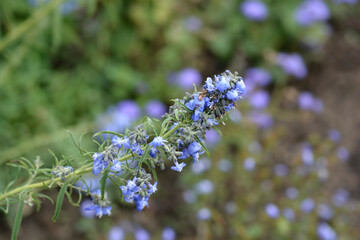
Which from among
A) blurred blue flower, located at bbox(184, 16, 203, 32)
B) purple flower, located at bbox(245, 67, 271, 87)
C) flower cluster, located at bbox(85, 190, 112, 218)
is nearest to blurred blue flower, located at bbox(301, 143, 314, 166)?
purple flower, located at bbox(245, 67, 271, 87)

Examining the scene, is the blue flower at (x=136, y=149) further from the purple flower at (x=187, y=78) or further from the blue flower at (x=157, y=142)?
the purple flower at (x=187, y=78)

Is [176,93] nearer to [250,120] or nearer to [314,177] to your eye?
[250,120]

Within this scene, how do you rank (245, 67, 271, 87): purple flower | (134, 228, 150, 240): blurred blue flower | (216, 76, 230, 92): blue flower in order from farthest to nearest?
1. (245, 67, 271, 87): purple flower
2. (134, 228, 150, 240): blurred blue flower
3. (216, 76, 230, 92): blue flower

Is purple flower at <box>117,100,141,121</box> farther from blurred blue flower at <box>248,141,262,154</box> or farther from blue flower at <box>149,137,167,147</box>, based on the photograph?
→ blue flower at <box>149,137,167,147</box>

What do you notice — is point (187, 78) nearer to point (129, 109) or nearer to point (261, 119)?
point (129, 109)

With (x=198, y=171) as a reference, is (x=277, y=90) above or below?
above

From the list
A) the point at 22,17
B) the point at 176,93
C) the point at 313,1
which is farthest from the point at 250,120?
the point at 22,17
